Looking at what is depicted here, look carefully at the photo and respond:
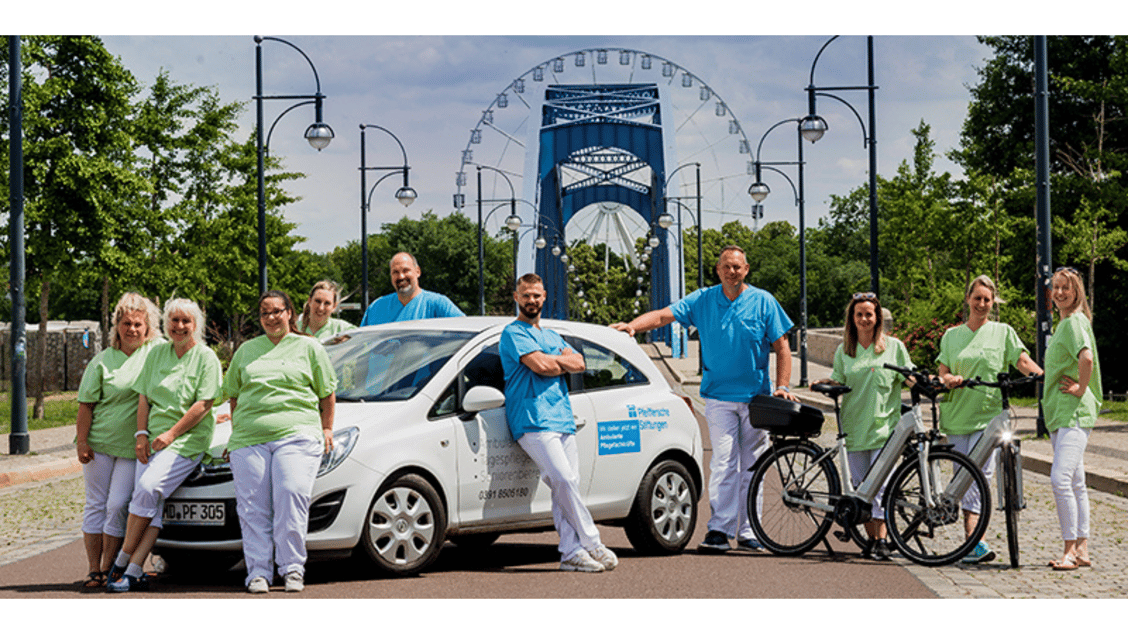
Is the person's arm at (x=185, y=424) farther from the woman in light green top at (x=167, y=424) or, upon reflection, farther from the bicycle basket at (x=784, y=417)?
the bicycle basket at (x=784, y=417)

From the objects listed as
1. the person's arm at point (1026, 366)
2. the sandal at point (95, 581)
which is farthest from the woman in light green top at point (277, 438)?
the person's arm at point (1026, 366)

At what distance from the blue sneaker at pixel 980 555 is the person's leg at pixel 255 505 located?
4282 mm

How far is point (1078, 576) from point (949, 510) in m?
0.82

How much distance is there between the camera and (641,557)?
8.27m

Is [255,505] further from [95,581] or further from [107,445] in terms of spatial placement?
[95,581]

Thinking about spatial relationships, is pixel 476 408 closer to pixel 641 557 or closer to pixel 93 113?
pixel 641 557

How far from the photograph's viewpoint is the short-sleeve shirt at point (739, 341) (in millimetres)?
8570

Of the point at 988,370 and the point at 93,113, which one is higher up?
the point at 93,113

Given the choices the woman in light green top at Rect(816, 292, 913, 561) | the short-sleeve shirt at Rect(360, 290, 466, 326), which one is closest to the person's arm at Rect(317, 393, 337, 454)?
the short-sleeve shirt at Rect(360, 290, 466, 326)

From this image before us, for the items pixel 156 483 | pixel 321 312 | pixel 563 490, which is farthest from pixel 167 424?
pixel 321 312

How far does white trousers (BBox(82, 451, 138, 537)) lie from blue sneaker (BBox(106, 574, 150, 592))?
0.94 feet

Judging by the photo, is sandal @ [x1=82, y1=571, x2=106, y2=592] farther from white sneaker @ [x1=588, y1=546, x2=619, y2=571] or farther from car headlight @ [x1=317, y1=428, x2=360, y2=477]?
white sneaker @ [x1=588, y1=546, x2=619, y2=571]

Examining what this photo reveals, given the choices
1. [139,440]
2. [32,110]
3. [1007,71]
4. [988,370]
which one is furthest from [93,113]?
[1007,71]

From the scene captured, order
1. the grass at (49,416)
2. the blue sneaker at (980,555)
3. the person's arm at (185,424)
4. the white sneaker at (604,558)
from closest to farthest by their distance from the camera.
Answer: the person's arm at (185,424)
the white sneaker at (604,558)
the blue sneaker at (980,555)
the grass at (49,416)
